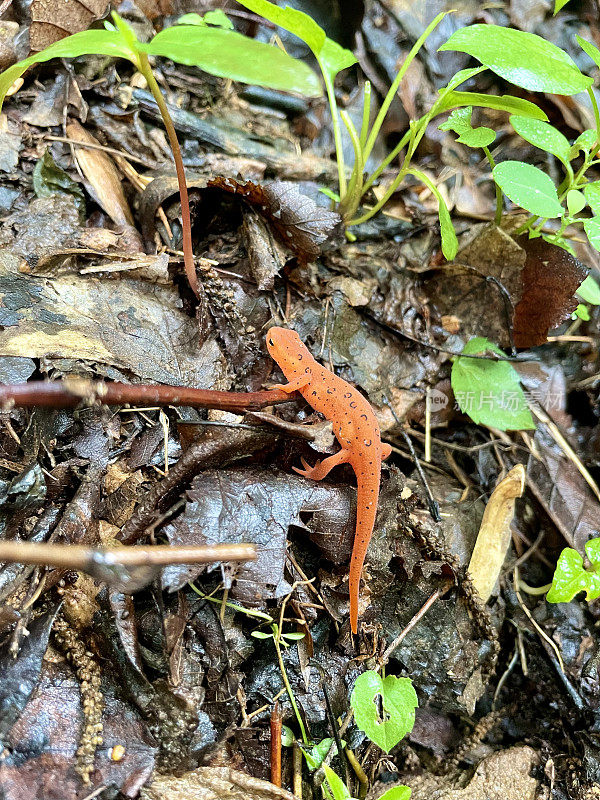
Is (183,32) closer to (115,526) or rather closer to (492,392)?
(115,526)

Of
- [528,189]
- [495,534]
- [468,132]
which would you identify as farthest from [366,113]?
[495,534]

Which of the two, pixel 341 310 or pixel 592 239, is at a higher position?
pixel 592 239

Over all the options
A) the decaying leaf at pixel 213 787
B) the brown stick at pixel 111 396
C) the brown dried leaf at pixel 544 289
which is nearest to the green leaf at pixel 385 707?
the decaying leaf at pixel 213 787

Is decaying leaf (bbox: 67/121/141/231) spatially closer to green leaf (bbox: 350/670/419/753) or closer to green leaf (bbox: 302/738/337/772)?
green leaf (bbox: 350/670/419/753)

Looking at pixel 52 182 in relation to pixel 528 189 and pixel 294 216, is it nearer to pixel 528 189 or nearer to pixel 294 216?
pixel 294 216

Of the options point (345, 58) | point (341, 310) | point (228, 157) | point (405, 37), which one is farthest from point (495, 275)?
point (405, 37)
